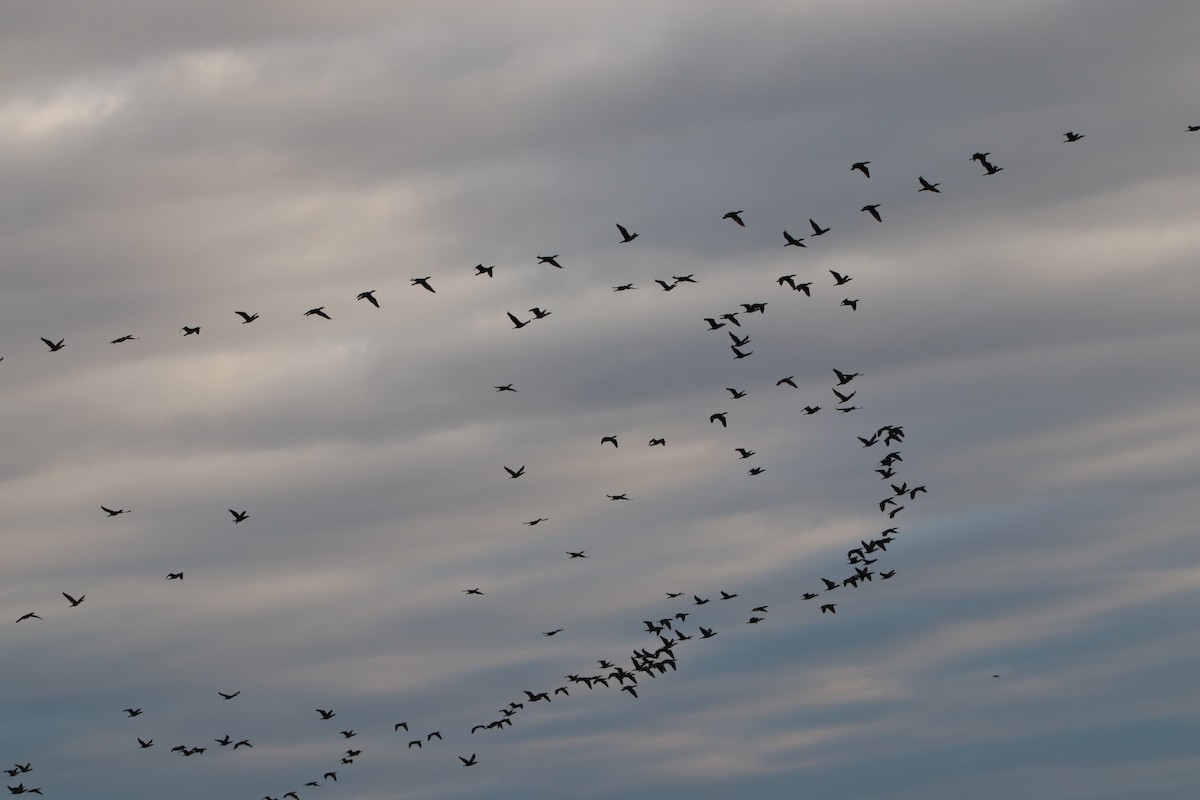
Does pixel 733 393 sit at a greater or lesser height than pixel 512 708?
greater

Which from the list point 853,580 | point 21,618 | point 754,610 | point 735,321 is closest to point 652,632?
point 754,610

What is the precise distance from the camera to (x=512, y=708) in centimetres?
17912

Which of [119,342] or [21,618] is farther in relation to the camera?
[21,618]

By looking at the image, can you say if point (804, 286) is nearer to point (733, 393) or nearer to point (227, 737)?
point (733, 393)

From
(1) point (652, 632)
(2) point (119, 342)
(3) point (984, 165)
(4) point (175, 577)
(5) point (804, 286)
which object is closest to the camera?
(3) point (984, 165)

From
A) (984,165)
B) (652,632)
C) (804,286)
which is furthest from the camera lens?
(652,632)

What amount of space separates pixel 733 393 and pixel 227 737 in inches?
2297

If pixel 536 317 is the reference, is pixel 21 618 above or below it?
below

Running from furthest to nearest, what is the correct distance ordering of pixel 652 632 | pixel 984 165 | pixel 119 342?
pixel 652 632 < pixel 119 342 < pixel 984 165

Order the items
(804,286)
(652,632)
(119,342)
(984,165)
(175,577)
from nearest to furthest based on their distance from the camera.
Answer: (984,165)
(119,342)
(804,286)
(175,577)
(652,632)

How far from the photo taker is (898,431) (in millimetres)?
159750

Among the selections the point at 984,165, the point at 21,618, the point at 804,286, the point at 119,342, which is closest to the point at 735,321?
the point at 804,286

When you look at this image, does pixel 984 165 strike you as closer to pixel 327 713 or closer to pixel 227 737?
pixel 327 713

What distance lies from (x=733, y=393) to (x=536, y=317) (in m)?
21.2
